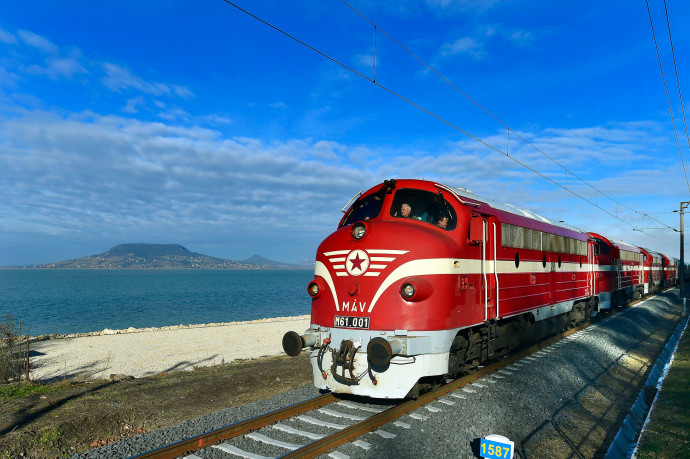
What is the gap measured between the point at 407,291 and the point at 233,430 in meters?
3.35

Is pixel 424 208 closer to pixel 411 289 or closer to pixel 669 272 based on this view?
pixel 411 289

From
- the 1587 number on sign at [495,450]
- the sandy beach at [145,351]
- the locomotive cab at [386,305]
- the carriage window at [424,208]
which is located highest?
the carriage window at [424,208]

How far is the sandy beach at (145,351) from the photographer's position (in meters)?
19.0

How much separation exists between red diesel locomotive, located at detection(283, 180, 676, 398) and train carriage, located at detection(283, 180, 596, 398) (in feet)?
0.06

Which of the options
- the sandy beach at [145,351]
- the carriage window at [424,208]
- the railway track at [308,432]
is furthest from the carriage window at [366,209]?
the sandy beach at [145,351]

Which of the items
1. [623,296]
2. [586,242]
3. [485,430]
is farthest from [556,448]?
[623,296]

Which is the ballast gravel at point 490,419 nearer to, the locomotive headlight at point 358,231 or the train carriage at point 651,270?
the locomotive headlight at point 358,231

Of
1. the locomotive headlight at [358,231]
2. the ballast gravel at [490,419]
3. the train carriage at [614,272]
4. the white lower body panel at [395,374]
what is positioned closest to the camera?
the ballast gravel at [490,419]

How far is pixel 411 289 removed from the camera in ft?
24.3

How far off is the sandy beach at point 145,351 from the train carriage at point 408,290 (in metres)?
12.3

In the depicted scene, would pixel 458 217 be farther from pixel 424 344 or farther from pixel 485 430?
pixel 485 430

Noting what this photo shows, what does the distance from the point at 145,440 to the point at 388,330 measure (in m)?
3.96

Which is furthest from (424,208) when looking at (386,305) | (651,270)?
(651,270)

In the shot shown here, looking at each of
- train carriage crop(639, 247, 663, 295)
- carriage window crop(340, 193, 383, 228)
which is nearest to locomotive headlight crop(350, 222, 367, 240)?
carriage window crop(340, 193, 383, 228)
